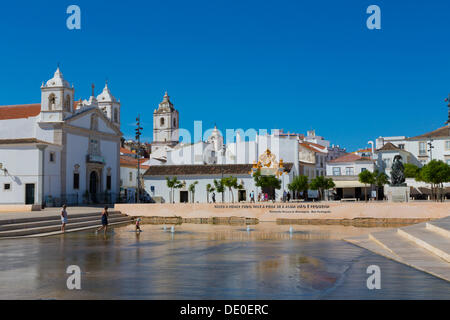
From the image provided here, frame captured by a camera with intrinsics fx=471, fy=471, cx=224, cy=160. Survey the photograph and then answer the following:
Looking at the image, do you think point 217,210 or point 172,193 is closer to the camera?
point 217,210

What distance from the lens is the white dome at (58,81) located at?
40562mm

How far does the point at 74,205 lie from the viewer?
39.9m

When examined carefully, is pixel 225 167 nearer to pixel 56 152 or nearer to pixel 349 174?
pixel 349 174

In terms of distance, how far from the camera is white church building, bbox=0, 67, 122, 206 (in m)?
37.2

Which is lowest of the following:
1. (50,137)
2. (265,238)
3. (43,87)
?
(265,238)

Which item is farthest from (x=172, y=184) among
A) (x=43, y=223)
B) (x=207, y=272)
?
(x=207, y=272)

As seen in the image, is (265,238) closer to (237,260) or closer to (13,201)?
(237,260)

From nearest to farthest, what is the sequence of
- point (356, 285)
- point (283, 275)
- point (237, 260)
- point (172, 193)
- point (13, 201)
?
1. point (356, 285)
2. point (283, 275)
3. point (237, 260)
4. point (13, 201)
5. point (172, 193)

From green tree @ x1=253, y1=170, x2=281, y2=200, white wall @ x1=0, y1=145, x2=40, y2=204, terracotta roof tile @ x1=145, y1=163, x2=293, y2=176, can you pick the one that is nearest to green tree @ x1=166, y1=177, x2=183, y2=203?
terracotta roof tile @ x1=145, y1=163, x2=293, y2=176

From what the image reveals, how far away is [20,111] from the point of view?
42719 mm

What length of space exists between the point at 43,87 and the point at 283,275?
120 ft

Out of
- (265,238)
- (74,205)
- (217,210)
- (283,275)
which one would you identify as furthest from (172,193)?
(283,275)

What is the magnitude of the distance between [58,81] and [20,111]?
17.2 ft

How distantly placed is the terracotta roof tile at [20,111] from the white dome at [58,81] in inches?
112
